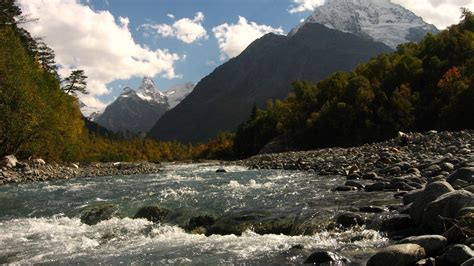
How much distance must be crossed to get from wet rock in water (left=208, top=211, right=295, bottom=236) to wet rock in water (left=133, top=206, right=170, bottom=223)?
2.52 m

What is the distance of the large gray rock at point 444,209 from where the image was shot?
972 cm

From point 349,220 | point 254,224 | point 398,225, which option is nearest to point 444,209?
point 398,225

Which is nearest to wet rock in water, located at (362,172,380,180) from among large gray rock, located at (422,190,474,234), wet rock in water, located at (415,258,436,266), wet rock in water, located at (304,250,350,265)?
large gray rock, located at (422,190,474,234)

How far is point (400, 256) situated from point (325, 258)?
167 cm

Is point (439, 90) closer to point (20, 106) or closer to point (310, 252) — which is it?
point (20, 106)

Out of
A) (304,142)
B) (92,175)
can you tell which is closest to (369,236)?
(92,175)

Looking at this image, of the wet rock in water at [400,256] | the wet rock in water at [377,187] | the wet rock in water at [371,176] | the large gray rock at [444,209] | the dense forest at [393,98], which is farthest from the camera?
the dense forest at [393,98]

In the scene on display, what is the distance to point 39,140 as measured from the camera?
4434 centimetres

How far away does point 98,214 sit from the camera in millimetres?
16875

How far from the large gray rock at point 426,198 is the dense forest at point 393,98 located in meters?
47.6

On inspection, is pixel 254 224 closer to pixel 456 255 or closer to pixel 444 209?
pixel 444 209

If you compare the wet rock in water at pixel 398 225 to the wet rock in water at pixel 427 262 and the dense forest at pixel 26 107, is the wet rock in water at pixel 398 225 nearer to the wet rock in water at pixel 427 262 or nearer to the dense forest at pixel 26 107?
the wet rock in water at pixel 427 262

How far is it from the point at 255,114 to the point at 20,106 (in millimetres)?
76634

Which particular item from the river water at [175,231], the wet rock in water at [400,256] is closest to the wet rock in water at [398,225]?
the river water at [175,231]
